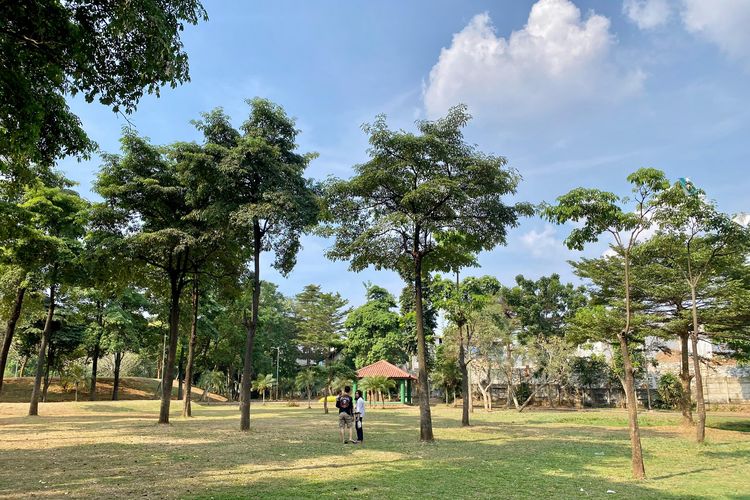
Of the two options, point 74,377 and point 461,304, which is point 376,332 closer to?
point 74,377

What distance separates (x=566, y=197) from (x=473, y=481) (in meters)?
6.13

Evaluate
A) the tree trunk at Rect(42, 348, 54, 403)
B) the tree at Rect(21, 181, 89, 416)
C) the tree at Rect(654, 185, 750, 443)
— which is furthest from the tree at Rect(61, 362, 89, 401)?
the tree at Rect(654, 185, 750, 443)

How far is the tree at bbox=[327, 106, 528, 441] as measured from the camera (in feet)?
49.4

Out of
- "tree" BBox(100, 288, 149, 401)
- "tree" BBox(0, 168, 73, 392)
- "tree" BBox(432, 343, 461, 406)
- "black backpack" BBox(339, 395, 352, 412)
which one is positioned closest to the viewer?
"black backpack" BBox(339, 395, 352, 412)

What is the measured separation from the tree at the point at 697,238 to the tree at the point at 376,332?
112 feet

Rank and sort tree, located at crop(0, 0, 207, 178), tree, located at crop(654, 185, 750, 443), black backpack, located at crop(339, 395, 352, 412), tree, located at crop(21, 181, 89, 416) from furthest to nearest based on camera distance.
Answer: tree, located at crop(21, 181, 89, 416) < black backpack, located at crop(339, 395, 352, 412) < tree, located at crop(654, 185, 750, 443) < tree, located at crop(0, 0, 207, 178)

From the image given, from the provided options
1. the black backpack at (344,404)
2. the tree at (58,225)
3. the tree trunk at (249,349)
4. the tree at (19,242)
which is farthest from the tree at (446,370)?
the tree at (19,242)

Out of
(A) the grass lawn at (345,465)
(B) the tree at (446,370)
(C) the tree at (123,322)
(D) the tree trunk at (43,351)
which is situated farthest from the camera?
(B) the tree at (446,370)

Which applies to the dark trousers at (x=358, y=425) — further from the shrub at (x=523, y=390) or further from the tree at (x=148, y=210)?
the shrub at (x=523, y=390)

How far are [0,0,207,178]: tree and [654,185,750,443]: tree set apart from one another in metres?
10.4

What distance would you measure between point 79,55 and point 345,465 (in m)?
8.89

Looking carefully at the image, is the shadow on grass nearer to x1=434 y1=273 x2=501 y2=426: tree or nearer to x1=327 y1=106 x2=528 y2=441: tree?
x1=434 y1=273 x2=501 y2=426: tree

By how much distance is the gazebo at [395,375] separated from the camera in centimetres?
4294

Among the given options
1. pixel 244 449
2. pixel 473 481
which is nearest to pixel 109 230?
pixel 244 449
